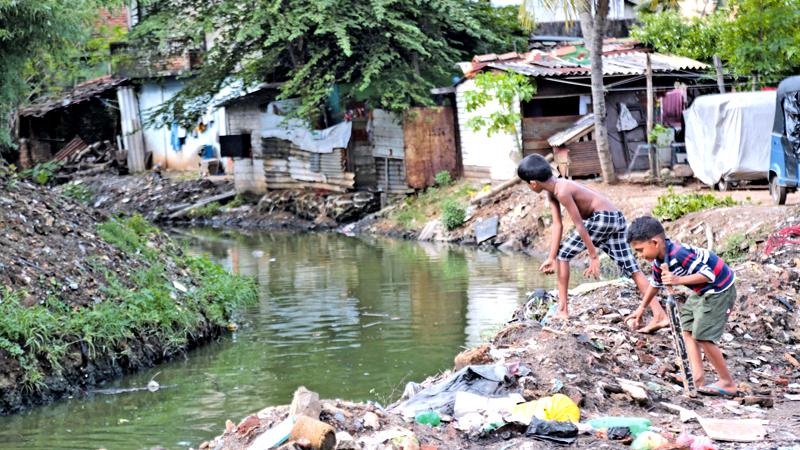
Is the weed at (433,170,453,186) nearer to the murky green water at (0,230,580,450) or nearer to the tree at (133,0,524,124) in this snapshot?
the tree at (133,0,524,124)

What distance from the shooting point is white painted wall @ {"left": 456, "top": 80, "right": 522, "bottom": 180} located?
23.0 m

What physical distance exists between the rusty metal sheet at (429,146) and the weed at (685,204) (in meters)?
8.30

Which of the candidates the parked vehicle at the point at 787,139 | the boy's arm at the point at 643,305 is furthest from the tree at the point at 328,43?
the boy's arm at the point at 643,305

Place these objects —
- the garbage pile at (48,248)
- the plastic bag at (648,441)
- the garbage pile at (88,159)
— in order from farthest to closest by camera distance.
Result: 1. the garbage pile at (88,159)
2. the garbage pile at (48,248)
3. the plastic bag at (648,441)

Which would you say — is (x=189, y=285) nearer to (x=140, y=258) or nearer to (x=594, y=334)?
(x=140, y=258)

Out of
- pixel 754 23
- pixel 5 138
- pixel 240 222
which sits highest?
pixel 754 23

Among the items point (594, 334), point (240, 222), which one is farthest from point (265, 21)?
point (594, 334)

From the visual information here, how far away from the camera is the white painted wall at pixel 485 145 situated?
23016 mm

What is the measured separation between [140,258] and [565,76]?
41.0 feet

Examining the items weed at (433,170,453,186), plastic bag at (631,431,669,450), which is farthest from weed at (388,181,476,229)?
plastic bag at (631,431,669,450)

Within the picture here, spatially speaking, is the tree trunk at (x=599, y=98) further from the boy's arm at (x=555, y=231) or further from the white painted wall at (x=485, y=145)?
the boy's arm at (x=555, y=231)

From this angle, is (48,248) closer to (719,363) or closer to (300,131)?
(719,363)

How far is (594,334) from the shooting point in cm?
810

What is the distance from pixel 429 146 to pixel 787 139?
1110 centimetres
